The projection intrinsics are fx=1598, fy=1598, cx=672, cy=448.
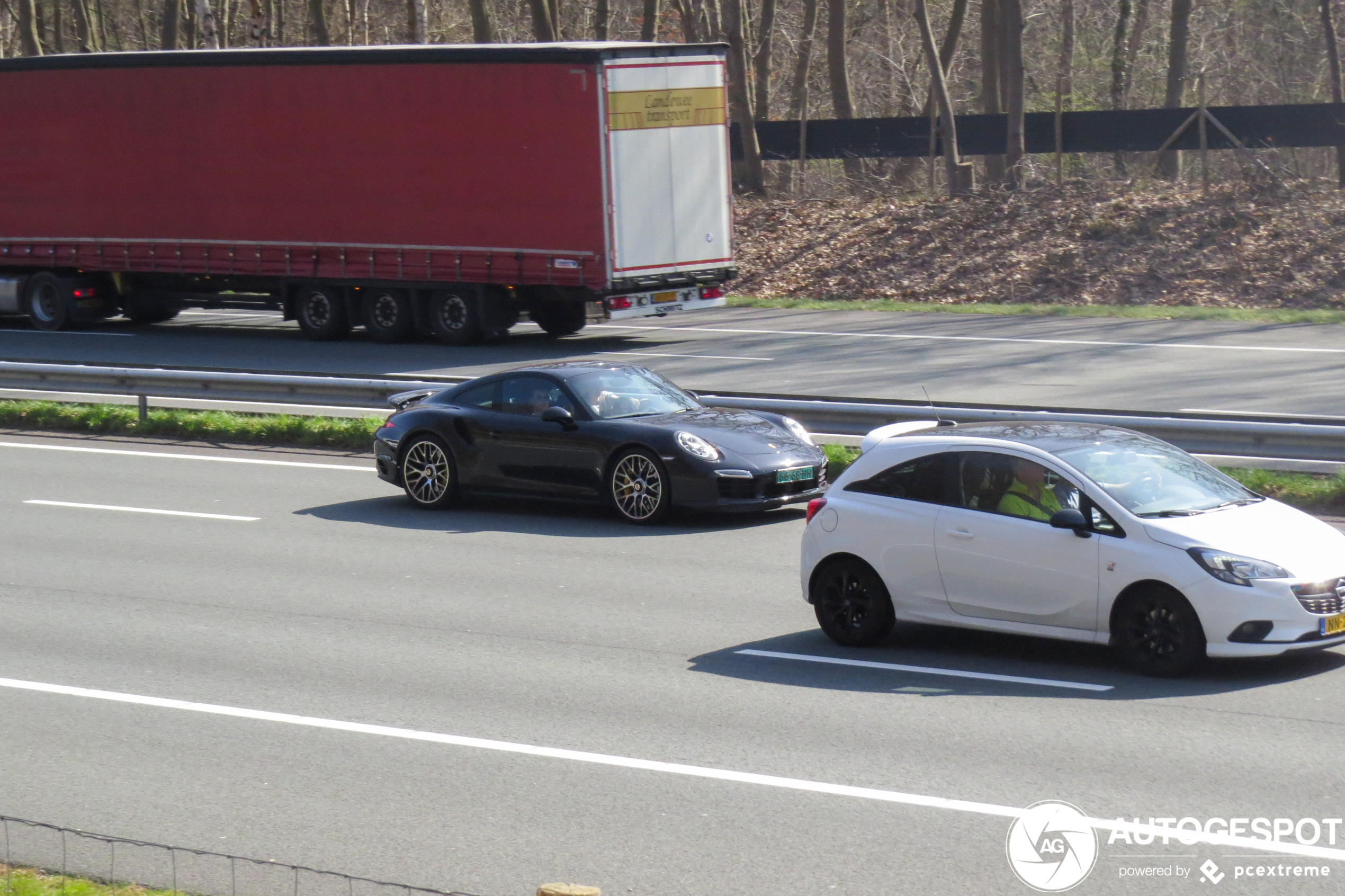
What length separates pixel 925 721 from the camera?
7910mm

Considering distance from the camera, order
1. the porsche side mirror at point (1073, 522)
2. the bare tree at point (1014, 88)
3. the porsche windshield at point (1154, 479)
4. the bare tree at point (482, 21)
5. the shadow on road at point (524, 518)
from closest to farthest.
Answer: the porsche side mirror at point (1073, 522) < the porsche windshield at point (1154, 479) < the shadow on road at point (524, 518) < the bare tree at point (1014, 88) < the bare tree at point (482, 21)

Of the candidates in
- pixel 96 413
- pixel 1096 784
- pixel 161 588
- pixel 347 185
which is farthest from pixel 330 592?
pixel 347 185

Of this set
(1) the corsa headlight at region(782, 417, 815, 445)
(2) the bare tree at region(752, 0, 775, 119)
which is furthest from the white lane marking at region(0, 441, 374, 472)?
(2) the bare tree at region(752, 0, 775, 119)

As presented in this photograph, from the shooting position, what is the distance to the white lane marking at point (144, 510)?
14391 millimetres

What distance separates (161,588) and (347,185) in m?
15.7

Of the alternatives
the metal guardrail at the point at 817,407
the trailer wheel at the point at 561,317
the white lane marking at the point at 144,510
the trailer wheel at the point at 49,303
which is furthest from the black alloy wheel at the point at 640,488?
the trailer wheel at the point at 49,303

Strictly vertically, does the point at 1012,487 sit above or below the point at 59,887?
above

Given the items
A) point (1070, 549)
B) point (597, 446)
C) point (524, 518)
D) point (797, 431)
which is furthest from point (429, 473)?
point (1070, 549)

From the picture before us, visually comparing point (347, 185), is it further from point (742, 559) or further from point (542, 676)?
point (542, 676)

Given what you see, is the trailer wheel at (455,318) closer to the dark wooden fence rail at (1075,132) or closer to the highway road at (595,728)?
the highway road at (595,728)

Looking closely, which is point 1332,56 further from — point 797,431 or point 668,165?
point 797,431

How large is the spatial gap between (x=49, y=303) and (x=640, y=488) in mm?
20949

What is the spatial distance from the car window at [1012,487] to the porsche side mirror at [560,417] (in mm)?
5149

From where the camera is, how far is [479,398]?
47.6 ft
